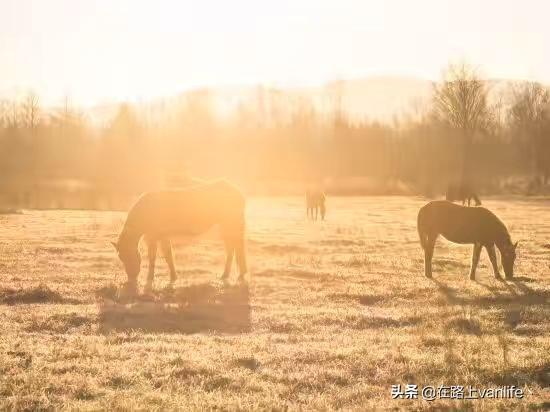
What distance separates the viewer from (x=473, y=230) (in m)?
15.8

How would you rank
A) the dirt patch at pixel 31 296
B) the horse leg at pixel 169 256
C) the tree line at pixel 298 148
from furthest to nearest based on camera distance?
the tree line at pixel 298 148, the horse leg at pixel 169 256, the dirt patch at pixel 31 296

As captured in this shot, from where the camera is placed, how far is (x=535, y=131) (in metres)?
69.3

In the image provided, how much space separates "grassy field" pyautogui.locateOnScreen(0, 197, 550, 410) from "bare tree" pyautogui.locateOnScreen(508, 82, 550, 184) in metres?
50.6

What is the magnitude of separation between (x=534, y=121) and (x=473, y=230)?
6385cm

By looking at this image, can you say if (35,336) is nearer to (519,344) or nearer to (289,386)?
(289,386)

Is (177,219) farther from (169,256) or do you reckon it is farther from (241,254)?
(241,254)

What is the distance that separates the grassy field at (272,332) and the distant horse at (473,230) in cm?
69

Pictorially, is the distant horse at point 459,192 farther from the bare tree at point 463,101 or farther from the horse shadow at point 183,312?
the horse shadow at point 183,312

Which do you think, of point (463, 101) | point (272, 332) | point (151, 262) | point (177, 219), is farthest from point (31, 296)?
point (463, 101)

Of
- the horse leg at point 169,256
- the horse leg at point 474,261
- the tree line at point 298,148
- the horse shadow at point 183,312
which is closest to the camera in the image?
the horse shadow at point 183,312

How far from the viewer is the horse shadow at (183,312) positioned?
10.5 meters

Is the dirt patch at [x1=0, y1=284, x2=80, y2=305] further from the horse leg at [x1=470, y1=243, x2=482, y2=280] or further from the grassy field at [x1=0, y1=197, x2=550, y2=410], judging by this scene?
the horse leg at [x1=470, y1=243, x2=482, y2=280]

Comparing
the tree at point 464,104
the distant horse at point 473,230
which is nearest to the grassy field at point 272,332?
the distant horse at point 473,230

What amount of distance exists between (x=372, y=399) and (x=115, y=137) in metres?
68.9
